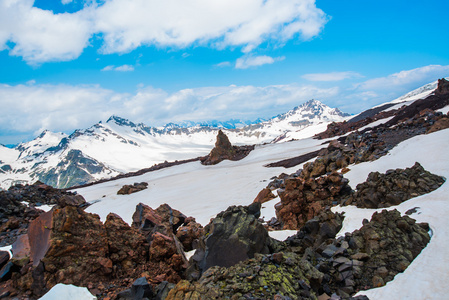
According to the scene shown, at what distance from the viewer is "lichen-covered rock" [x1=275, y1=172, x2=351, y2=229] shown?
51.6ft

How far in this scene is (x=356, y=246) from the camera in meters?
9.05

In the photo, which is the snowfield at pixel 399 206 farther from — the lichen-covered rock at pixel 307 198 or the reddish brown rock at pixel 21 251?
the reddish brown rock at pixel 21 251

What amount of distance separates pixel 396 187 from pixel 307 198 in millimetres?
5156

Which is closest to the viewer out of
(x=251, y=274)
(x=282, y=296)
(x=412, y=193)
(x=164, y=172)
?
(x=282, y=296)

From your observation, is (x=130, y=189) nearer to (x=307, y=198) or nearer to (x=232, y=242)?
(x=307, y=198)

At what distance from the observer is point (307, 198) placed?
1666 centimetres

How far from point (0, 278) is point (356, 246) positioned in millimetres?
13478

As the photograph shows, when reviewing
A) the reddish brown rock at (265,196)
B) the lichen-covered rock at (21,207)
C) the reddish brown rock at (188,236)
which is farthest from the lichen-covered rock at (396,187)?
the lichen-covered rock at (21,207)

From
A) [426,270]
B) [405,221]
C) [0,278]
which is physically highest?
[0,278]

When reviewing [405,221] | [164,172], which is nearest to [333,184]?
[405,221]

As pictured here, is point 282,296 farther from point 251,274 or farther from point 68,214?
point 68,214

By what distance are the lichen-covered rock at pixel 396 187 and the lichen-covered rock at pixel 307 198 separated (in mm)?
1764

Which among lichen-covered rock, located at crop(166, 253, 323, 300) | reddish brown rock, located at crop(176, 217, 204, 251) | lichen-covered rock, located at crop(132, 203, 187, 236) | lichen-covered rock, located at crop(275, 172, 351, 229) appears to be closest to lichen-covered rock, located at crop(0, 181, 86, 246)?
lichen-covered rock, located at crop(132, 203, 187, 236)

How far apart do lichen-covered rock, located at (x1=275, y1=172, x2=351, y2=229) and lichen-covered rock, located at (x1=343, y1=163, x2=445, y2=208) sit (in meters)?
1.76
